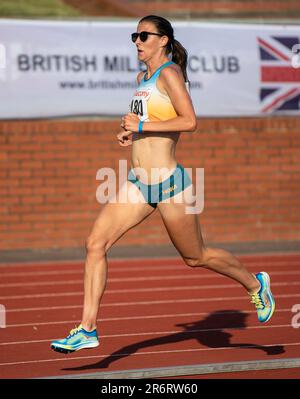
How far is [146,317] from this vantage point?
8805 millimetres

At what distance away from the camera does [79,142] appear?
1341cm

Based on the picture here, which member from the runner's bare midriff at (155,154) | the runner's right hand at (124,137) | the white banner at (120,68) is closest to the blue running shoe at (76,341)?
the runner's bare midriff at (155,154)

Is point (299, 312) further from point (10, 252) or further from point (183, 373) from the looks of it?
point (10, 252)

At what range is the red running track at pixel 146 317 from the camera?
23.0 feet

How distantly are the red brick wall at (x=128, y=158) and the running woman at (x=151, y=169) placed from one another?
669 centimetres

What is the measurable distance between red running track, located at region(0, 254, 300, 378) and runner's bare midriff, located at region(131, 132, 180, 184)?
53.6 inches

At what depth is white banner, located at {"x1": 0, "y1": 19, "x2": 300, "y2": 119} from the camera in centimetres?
1305

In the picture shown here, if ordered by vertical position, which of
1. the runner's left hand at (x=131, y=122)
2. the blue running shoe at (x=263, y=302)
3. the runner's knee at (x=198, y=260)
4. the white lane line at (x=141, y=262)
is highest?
the white lane line at (x=141, y=262)

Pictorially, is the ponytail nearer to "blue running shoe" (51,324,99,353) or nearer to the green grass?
"blue running shoe" (51,324,99,353)

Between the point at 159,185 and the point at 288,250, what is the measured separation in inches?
279

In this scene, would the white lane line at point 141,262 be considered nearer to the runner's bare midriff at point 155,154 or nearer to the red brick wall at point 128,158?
the red brick wall at point 128,158

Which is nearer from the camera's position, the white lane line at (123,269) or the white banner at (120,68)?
the white lane line at (123,269)

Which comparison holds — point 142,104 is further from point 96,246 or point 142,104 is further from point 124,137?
point 96,246
